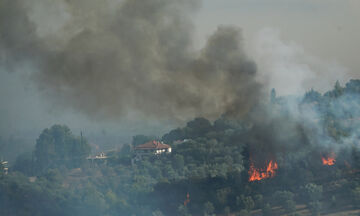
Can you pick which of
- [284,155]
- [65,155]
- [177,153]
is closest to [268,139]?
[284,155]

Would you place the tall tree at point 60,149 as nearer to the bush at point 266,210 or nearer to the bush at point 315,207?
the bush at point 266,210

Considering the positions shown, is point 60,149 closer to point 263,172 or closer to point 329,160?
Result: point 263,172

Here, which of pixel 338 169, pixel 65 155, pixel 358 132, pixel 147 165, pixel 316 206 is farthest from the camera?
pixel 65 155

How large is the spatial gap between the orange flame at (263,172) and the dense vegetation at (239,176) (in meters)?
0.80

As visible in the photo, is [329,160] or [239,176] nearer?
[329,160]

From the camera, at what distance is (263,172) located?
222 ft

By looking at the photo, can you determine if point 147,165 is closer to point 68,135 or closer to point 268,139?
point 268,139

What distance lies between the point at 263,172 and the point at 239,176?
3.20 metres

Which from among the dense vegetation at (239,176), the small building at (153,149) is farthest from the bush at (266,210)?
the small building at (153,149)

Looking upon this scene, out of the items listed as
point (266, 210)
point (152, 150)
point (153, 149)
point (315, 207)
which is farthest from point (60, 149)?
point (315, 207)

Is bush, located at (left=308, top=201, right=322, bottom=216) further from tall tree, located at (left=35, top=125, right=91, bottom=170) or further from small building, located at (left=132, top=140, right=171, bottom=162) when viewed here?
tall tree, located at (left=35, top=125, right=91, bottom=170)

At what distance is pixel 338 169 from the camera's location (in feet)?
204

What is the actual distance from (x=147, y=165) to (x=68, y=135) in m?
49.0

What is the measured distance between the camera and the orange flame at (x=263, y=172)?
67062 millimetres
